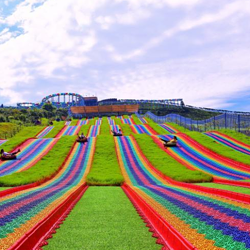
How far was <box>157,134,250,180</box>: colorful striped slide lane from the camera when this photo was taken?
730 inches

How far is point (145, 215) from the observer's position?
7.58 meters

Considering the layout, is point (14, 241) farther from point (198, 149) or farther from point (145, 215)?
point (198, 149)

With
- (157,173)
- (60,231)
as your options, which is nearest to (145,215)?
(60,231)

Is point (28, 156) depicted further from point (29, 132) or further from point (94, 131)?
point (29, 132)

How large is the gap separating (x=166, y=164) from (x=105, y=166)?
203 inches

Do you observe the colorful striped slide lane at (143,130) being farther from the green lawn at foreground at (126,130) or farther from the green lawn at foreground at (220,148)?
the green lawn at foreground at (220,148)

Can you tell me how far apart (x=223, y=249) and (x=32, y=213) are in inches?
200

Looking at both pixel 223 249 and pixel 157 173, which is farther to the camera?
pixel 157 173

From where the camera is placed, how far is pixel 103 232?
18.5 feet

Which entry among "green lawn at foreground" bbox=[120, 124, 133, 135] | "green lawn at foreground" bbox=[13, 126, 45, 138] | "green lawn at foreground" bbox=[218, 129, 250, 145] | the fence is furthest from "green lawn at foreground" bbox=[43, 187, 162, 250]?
"green lawn at foreground" bbox=[13, 126, 45, 138]

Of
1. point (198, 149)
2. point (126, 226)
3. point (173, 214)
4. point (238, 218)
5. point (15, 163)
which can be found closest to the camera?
point (238, 218)

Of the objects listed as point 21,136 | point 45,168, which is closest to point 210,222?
point 45,168

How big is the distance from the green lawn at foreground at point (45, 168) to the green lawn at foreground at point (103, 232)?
8740 mm

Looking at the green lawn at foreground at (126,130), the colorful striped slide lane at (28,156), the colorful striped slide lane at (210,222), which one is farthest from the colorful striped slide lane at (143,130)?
the colorful striped slide lane at (210,222)
